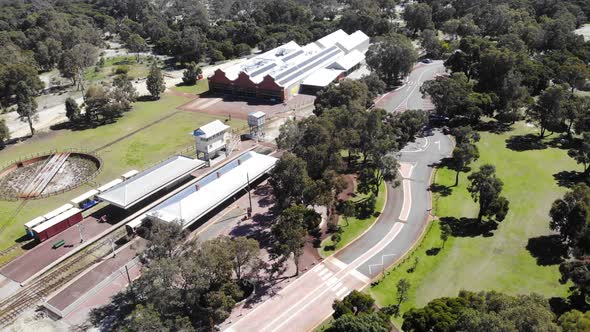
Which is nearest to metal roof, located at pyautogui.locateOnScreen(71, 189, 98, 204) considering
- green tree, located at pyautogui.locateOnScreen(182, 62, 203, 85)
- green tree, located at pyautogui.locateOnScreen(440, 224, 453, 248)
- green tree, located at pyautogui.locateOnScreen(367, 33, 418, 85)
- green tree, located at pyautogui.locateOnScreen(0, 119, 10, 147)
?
green tree, located at pyautogui.locateOnScreen(0, 119, 10, 147)

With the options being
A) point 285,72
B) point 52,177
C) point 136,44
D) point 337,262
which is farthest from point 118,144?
point 136,44

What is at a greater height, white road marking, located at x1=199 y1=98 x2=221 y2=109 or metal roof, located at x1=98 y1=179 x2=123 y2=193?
white road marking, located at x1=199 y1=98 x2=221 y2=109

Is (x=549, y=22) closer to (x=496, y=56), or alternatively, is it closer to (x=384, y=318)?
(x=496, y=56)

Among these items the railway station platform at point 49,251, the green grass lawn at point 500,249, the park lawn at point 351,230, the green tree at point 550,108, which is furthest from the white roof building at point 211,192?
the green tree at point 550,108

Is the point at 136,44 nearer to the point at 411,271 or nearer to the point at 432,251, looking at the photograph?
the point at 432,251

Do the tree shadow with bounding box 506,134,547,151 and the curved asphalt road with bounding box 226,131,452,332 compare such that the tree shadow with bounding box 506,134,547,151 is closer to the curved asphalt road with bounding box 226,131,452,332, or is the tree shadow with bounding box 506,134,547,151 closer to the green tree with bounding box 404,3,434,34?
the curved asphalt road with bounding box 226,131,452,332
